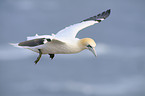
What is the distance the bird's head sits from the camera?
14.1 m

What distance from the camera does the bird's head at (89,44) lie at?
1409cm

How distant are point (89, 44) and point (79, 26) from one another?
2709 millimetres

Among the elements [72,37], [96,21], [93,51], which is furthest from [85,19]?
[93,51]

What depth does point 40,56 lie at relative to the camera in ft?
49.6

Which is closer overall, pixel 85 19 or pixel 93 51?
pixel 93 51

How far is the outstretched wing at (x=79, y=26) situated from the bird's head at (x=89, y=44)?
1.27 metres

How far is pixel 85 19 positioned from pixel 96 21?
2.67 feet

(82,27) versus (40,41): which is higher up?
(82,27)

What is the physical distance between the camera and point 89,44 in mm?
14102

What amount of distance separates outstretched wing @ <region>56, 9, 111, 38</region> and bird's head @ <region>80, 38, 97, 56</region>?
1273 mm

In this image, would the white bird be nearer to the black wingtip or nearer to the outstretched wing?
the outstretched wing

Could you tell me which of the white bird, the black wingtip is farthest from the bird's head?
the black wingtip

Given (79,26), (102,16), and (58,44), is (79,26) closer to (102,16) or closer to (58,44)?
(102,16)

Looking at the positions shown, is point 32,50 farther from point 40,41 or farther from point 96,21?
point 96,21
